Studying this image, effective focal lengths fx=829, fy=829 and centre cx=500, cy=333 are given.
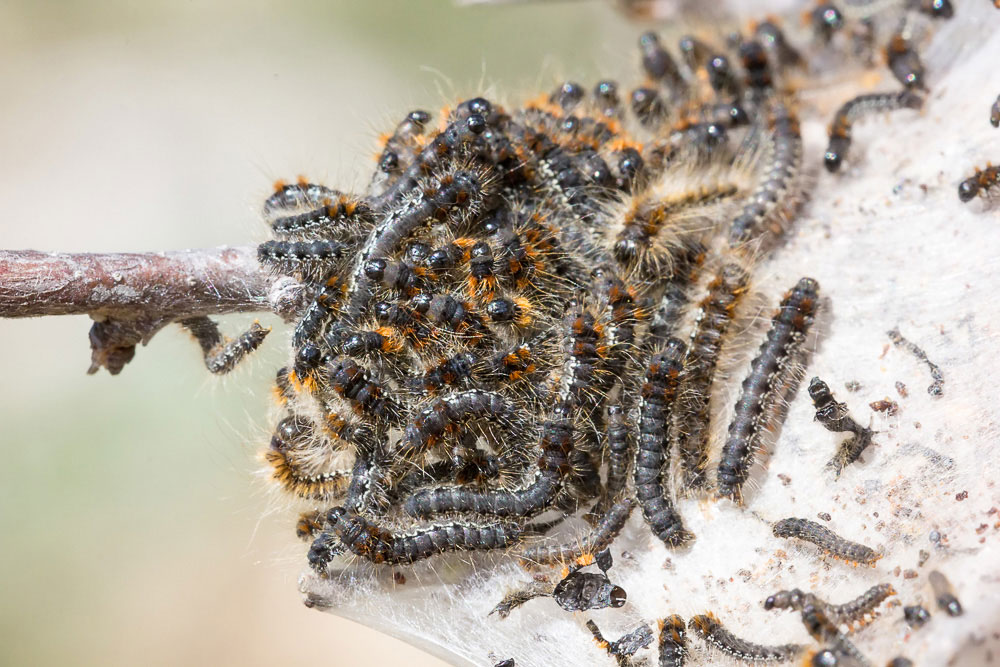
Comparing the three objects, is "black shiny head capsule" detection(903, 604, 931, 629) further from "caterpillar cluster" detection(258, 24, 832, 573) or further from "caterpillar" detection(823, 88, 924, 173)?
"caterpillar" detection(823, 88, 924, 173)

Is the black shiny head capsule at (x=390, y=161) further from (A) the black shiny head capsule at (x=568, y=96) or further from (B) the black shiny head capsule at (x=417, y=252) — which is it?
(A) the black shiny head capsule at (x=568, y=96)

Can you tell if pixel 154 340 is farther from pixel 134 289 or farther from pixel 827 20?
pixel 827 20

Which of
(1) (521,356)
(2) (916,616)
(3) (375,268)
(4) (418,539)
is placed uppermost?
(3) (375,268)

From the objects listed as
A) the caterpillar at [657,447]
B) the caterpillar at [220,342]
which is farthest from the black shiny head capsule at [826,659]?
the caterpillar at [220,342]

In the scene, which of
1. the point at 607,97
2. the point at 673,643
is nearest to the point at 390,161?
the point at 607,97

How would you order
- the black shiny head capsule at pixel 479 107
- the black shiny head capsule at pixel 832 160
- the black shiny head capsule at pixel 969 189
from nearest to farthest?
1. the black shiny head capsule at pixel 969 189
2. the black shiny head capsule at pixel 479 107
3. the black shiny head capsule at pixel 832 160

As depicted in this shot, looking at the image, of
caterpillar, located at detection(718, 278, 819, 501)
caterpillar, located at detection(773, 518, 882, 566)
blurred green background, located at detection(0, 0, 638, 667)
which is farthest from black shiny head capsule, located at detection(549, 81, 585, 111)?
caterpillar, located at detection(773, 518, 882, 566)

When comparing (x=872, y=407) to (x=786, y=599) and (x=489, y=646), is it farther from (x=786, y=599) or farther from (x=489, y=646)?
(x=489, y=646)
